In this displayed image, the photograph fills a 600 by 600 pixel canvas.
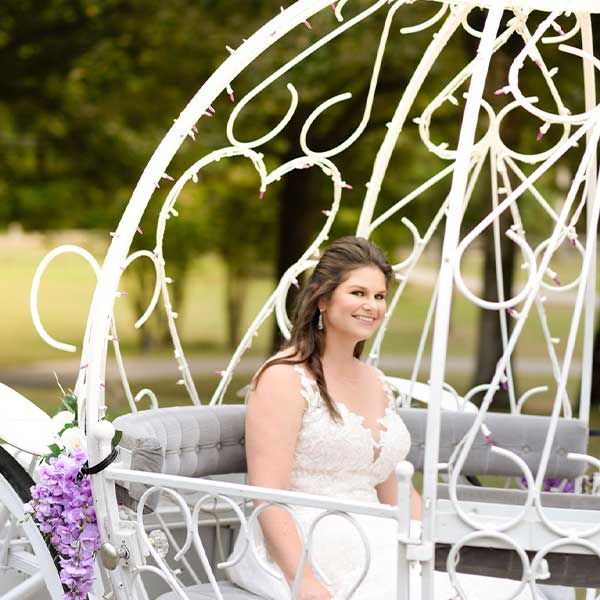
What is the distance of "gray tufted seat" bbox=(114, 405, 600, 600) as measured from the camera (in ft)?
8.74

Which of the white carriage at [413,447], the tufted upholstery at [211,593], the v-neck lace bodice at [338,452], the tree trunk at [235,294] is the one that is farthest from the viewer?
the tree trunk at [235,294]

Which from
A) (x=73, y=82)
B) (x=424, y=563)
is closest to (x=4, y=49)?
(x=73, y=82)

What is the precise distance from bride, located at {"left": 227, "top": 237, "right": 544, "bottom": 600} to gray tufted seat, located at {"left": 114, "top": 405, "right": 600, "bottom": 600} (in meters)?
0.20

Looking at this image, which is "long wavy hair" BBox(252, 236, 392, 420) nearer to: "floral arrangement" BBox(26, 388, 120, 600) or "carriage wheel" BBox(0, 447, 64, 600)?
"floral arrangement" BBox(26, 388, 120, 600)

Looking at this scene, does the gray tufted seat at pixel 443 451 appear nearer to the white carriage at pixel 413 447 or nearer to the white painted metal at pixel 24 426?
the white carriage at pixel 413 447

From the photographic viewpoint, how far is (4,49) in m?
12.4

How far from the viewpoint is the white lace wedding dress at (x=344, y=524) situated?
3115 mm

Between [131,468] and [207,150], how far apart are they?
441 inches

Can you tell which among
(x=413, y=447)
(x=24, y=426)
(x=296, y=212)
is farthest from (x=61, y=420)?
(x=296, y=212)

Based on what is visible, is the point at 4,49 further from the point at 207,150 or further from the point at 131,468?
the point at 131,468

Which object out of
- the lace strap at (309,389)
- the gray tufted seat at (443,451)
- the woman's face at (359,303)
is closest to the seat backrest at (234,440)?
the gray tufted seat at (443,451)

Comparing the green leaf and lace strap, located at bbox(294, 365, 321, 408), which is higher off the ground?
lace strap, located at bbox(294, 365, 321, 408)

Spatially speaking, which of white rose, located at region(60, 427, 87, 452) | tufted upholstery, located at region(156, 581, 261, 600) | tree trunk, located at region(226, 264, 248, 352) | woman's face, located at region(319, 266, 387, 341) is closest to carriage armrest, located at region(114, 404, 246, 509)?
white rose, located at region(60, 427, 87, 452)

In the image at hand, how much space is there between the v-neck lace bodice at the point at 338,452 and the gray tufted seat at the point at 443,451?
219mm
